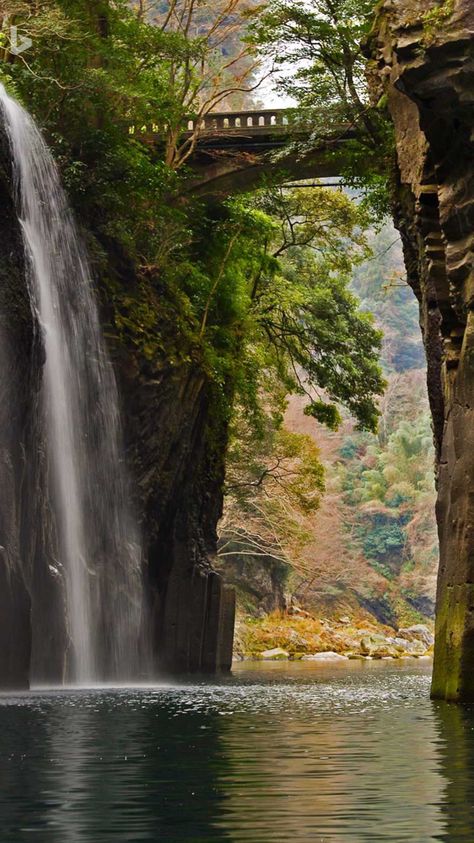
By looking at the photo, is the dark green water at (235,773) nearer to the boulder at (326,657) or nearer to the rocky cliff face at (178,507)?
the rocky cliff face at (178,507)

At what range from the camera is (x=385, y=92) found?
75.7ft

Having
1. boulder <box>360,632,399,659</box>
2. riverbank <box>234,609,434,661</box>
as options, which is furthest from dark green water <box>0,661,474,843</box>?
boulder <box>360,632,399,659</box>

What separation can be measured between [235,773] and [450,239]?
10.2 metres

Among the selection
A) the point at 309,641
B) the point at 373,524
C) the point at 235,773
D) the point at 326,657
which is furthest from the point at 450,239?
the point at 373,524

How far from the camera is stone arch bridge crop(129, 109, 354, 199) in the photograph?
35.7 metres

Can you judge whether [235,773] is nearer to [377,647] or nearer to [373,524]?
[377,647]

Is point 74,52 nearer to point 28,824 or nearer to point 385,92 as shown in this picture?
point 385,92

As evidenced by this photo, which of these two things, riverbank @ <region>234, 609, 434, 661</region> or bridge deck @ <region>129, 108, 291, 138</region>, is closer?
bridge deck @ <region>129, 108, 291, 138</region>

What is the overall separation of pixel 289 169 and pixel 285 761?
1131 inches

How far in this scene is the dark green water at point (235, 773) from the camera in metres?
6.70

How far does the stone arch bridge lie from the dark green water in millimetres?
21896

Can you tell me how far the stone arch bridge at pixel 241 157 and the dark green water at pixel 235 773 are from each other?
71.8 feet

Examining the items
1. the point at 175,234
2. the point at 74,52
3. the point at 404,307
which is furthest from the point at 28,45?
the point at 404,307

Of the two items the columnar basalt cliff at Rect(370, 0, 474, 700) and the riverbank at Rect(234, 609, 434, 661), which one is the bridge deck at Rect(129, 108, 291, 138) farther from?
the riverbank at Rect(234, 609, 434, 661)
